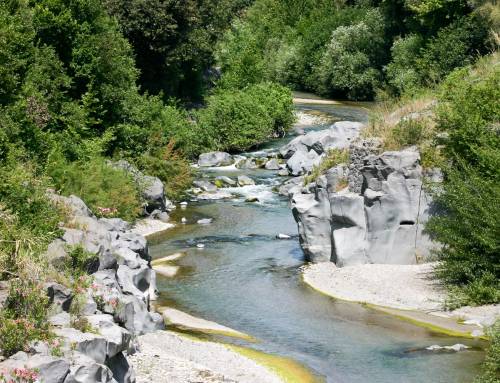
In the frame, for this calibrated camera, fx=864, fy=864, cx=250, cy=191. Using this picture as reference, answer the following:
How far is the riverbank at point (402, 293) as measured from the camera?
2427 centimetres

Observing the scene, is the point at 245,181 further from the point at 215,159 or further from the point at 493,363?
the point at 493,363

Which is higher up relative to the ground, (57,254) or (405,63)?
(405,63)

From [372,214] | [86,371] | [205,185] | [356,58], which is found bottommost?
[205,185]

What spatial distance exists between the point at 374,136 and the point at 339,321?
9531 millimetres

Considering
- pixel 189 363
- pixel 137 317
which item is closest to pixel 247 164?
pixel 137 317

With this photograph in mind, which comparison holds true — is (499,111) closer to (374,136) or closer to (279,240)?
(374,136)

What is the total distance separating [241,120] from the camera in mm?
52688

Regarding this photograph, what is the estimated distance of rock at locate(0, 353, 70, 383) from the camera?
1606cm

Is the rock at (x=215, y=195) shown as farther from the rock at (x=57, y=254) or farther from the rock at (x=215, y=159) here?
the rock at (x=57, y=254)

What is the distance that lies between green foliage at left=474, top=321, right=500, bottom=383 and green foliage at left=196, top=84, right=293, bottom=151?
33.7 m

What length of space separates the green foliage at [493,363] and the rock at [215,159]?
30.7 m

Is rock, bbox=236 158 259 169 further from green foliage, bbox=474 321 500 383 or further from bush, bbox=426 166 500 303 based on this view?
green foliage, bbox=474 321 500 383

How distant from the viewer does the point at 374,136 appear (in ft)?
106

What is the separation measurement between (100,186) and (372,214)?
11188 millimetres
